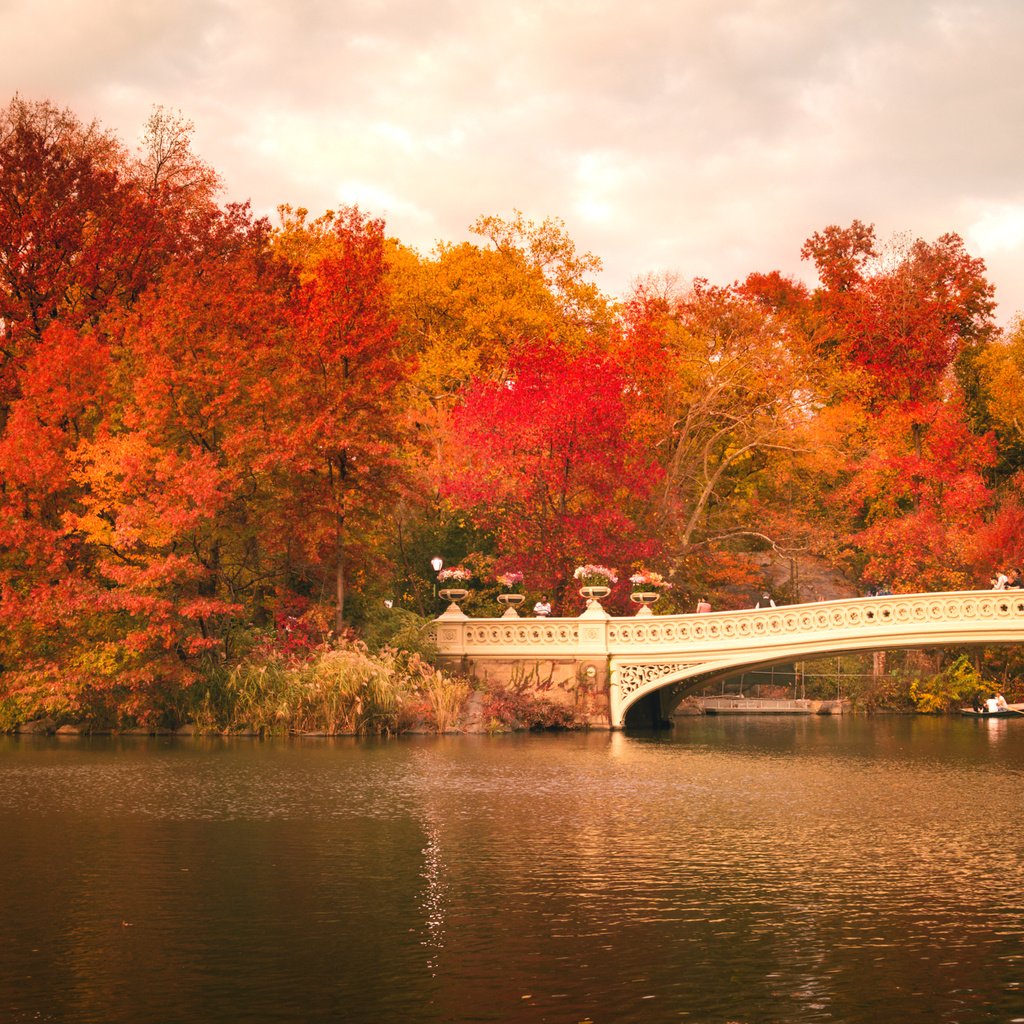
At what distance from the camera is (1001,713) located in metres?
37.5

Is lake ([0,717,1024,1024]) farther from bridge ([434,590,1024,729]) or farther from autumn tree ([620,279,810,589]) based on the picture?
autumn tree ([620,279,810,589])

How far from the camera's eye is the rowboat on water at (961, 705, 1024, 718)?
37.3 meters

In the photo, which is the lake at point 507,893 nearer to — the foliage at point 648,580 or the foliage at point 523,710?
the foliage at point 523,710

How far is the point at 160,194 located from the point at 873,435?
2119 centimetres

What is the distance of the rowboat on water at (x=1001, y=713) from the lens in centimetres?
3731

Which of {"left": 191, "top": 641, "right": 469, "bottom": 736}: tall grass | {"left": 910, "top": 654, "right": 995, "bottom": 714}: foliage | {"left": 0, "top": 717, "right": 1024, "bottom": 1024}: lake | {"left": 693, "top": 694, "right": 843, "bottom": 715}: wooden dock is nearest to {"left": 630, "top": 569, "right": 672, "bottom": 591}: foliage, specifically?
{"left": 693, "top": 694, "right": 843, "bottom": 715}: wooden dock

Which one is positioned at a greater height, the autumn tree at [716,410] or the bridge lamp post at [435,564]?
the autumn tree at [716,410]

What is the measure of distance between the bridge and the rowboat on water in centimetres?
946

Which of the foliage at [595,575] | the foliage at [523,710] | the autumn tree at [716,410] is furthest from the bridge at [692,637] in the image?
the autumn tree at [716,410]

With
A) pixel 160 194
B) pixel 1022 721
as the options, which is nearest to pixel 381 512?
pixel 160 194

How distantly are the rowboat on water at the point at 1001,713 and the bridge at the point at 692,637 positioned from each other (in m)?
9.46

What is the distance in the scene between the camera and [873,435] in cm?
4331

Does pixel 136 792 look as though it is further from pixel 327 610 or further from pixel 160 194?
pixel 160 194

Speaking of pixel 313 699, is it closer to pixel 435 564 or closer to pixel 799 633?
pixel 435 564
